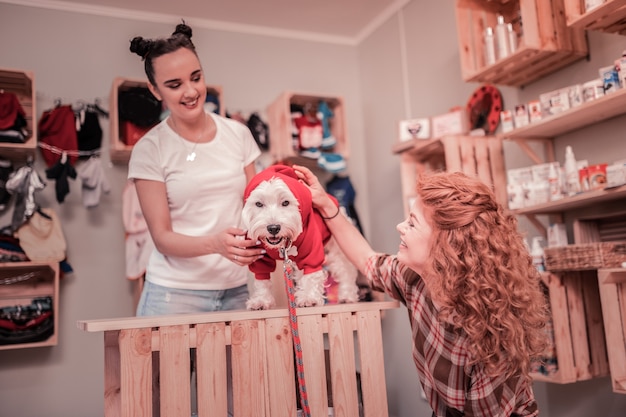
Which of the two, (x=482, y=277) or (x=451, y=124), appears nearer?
(x=482, y=277)

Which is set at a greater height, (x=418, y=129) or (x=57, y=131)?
(x=57, y=131)

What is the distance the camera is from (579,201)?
105 inches

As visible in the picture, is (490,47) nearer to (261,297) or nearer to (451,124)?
(451,124)

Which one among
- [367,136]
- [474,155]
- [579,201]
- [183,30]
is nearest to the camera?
[183,30]

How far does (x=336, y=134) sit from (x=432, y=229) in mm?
3135

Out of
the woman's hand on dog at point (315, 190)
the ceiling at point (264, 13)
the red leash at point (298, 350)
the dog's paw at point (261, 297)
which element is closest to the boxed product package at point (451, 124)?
the ceiling at point (264, 13)

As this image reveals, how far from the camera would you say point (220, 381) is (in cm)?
144

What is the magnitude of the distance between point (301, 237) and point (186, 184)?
42 cm

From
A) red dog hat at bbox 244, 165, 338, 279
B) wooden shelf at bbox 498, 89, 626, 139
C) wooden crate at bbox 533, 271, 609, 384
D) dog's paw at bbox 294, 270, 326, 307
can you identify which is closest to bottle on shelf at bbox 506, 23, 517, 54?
wooden shelf at bbox 498, 89, 626, 139

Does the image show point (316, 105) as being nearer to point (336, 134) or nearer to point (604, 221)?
point (336, 134)

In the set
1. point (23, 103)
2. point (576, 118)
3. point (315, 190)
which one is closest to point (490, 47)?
point (576, 118)

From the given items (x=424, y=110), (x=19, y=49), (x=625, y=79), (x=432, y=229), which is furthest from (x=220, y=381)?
(x=19, y=49)

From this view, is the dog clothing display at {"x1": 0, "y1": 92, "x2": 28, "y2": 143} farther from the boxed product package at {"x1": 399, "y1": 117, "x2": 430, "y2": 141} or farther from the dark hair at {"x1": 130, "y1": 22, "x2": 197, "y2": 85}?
the boxed product package at {"x1": 399, "y1": 117, "x2": 430, "y2": 141}

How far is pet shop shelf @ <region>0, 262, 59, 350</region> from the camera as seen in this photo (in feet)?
11.9
